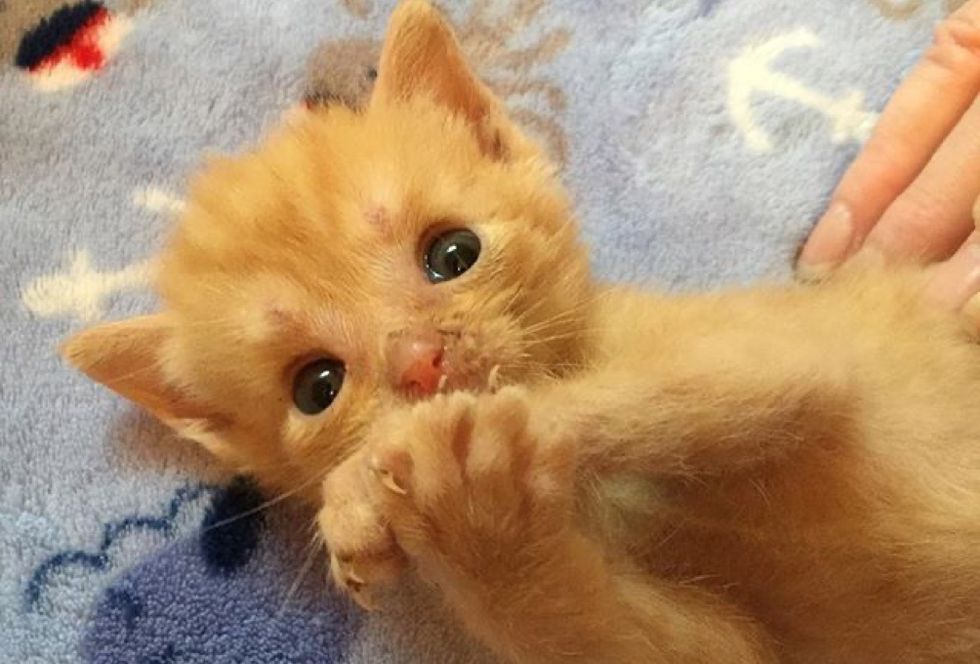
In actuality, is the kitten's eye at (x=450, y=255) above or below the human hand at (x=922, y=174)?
above

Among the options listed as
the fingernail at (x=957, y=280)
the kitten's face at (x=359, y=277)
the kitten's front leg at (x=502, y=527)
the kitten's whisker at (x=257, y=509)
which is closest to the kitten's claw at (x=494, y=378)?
the kitten's face at (x=359, y=277)

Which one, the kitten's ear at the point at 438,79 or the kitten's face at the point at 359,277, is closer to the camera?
the kitten's face at the point at 359,277

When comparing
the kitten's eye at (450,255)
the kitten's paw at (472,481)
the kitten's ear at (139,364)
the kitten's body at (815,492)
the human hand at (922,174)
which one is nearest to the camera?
the kitten's paw at (472,481)

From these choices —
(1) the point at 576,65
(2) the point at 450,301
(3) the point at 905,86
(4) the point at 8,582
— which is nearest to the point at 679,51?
(1) the point at 576,65

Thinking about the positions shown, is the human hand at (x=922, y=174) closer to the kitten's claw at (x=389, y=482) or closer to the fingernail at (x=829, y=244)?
the fingernail at (x=829, y=244)

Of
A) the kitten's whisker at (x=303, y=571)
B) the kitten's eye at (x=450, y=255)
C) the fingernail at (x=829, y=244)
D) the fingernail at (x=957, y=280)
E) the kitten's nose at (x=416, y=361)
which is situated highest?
the kitten's eye at (x=450, y=255)

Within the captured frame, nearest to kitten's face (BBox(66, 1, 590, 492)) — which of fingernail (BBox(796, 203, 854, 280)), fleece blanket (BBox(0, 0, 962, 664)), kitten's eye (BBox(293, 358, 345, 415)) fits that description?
kitten's eye (BBox(293, 358, 345, 415))
